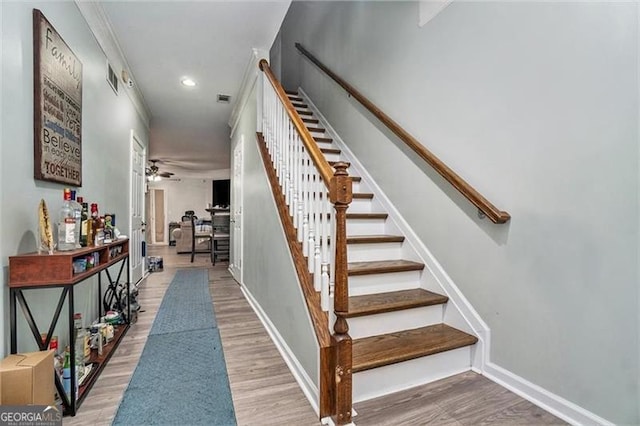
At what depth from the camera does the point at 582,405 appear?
1.38m

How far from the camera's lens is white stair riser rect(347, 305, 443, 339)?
1828 millimetres

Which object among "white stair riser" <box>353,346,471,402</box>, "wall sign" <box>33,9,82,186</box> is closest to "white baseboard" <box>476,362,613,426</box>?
"white stair riser" <box>353,346,471,402</box>

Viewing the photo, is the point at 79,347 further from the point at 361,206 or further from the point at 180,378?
the point at 361,206

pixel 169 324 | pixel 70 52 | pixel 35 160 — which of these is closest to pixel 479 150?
pixel 35 160

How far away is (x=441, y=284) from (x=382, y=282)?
397mm

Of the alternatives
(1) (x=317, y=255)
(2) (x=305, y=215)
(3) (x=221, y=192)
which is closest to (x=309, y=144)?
(2) (x=305, y=215)

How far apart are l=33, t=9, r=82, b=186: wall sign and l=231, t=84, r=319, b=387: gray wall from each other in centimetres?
135

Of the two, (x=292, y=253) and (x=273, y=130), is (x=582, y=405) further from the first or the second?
(x=273, y=130)

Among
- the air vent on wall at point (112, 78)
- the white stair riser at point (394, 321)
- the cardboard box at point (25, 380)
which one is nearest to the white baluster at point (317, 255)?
the white stair riser at point (394, 321)

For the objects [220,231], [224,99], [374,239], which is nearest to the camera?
[374,239]

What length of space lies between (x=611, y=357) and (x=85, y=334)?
281cm

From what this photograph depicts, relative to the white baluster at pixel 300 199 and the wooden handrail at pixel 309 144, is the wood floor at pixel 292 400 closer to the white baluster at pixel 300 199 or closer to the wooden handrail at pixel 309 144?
the white baluster at pixel 300 199

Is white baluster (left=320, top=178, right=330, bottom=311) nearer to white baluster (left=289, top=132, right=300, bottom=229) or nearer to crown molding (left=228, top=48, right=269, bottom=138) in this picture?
white baluster (left=289, top=132, right=300, bottom=229)

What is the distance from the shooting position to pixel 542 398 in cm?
152
